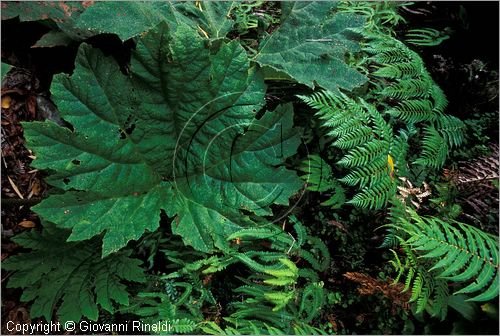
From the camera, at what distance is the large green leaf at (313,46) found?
195 centimetres

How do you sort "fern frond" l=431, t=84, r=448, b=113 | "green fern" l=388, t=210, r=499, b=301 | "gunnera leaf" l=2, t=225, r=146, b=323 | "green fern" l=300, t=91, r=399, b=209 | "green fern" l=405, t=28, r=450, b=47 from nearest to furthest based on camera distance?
"green fern" l=388, t=210, r=499, b=301
"gunnera leaf" l=2, t=225, r=146, b=323
"green fern" l=300, t=91, r=399, b=209
"fern frond" l=431, t=84, r=448, b=113
"green fern" l=405, t=28, r=450, b=47

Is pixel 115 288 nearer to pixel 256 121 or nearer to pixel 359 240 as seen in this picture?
pixel 256 121

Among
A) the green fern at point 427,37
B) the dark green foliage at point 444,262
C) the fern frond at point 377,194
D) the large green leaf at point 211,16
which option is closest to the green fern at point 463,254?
the dark green foliage at point 444,262

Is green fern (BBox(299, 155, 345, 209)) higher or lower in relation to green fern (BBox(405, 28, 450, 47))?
lower

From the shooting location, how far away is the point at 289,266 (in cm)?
181

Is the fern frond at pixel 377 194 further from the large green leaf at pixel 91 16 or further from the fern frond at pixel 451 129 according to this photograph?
the large green leaf at pixel 91 16

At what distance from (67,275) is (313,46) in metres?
1.49

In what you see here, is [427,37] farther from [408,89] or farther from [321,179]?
[321,179]

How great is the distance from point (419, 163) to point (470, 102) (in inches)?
21.4

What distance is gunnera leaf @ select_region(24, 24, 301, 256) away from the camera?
170 cm

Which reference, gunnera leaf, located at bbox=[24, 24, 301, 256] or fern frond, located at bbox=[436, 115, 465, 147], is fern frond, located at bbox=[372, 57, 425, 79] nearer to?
fern frond, located at bbox=[436, 115, 465, 147]

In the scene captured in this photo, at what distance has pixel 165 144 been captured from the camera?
1947mm
